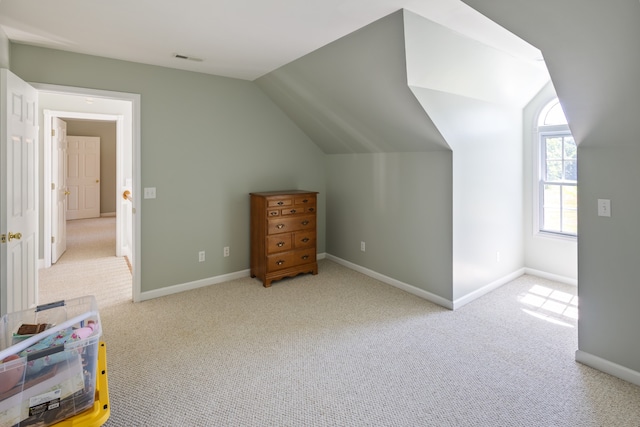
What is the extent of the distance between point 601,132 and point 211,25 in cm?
273

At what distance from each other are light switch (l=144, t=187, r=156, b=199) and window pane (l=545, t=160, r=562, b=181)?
4.48m

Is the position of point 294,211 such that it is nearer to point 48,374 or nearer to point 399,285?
point 399,285

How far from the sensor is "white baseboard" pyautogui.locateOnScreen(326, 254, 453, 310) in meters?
3.50

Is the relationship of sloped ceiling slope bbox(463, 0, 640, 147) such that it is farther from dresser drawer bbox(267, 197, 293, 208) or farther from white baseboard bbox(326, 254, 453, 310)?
dresser drawer bbox(267, 197, 293, 208)

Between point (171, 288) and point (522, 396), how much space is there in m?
3.33

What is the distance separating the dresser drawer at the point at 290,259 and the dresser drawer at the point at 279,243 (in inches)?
2.3

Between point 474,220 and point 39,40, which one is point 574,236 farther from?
point 39,40

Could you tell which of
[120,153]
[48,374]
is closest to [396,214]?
[48,374]

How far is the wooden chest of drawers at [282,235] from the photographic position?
4066mm

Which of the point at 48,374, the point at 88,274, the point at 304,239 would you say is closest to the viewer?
the point at 48,374

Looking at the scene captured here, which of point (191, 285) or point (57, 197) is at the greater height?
point (57, 197)

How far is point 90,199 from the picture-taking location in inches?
357

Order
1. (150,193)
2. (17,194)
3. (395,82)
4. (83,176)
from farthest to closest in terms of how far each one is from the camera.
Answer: (83,176) < (150,193) < (395,82) < (17,194)

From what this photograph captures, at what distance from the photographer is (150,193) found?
144 inches
